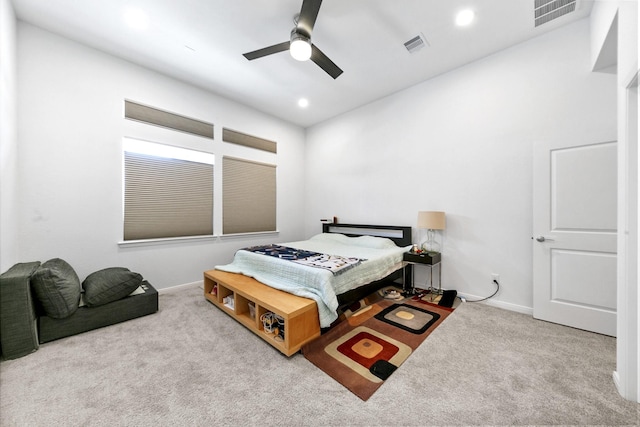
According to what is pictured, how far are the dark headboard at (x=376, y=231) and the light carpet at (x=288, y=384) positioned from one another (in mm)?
1641

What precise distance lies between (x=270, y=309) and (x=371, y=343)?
965mm

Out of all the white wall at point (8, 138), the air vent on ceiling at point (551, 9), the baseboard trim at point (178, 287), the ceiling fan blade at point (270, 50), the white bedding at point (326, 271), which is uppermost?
the air vent on ceiling at point (551, 9)

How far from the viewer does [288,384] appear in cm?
165

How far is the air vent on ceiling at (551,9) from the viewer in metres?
2.27

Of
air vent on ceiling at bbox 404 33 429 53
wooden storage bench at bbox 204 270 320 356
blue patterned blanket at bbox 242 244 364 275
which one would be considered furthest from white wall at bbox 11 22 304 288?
air vent on ceiling at bbox 404 33 429 53

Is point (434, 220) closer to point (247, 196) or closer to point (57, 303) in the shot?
point (247, 196)

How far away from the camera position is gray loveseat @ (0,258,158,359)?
190cm

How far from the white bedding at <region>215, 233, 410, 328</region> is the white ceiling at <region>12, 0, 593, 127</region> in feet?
8.47

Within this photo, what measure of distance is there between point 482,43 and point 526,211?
209 centimetres

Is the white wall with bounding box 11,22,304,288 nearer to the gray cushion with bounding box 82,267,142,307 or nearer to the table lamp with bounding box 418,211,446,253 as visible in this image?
the gray cushion with bounding box 82,267,142,307

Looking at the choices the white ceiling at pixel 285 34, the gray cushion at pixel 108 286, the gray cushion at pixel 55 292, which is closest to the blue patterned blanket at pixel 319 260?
the gray cushion at pixel 108 286

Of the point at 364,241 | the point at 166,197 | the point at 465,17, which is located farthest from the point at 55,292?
the point at 465,17

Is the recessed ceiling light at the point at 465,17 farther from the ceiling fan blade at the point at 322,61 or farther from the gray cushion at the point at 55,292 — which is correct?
the gray cushion at the point at 55,292

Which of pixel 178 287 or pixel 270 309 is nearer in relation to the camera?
pixel 270 309
